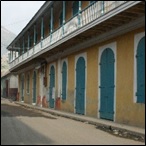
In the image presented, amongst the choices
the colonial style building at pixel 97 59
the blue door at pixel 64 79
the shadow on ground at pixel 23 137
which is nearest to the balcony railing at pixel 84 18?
the colonial style building at pixel 97 59

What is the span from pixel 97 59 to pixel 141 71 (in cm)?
404

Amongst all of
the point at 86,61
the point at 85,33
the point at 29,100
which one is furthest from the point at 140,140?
the point at 29,100

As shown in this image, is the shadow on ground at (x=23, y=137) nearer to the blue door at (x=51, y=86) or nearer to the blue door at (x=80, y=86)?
the blue door at (x=80, y=86)

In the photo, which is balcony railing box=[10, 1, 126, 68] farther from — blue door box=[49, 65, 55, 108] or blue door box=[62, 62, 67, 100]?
blue door box=[49, 65, 55, 108]

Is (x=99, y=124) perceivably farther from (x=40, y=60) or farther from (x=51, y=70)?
(x=40, y=60)

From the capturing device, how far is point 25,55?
96.1ft

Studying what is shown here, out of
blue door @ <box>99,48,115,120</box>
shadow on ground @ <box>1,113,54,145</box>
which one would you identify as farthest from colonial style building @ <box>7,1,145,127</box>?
shadow on ground @ <box>1,113,54,145</box>

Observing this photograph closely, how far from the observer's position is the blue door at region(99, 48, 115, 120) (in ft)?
49.9

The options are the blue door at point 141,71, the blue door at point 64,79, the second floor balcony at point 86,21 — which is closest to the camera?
the second floor balcony at point 86,21

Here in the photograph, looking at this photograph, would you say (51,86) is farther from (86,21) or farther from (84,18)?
(86,21)

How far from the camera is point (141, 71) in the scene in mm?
12984

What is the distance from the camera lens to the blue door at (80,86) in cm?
1850

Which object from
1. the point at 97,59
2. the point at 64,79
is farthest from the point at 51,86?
the point at 97,59

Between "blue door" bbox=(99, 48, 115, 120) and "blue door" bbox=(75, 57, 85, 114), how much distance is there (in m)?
2.33
